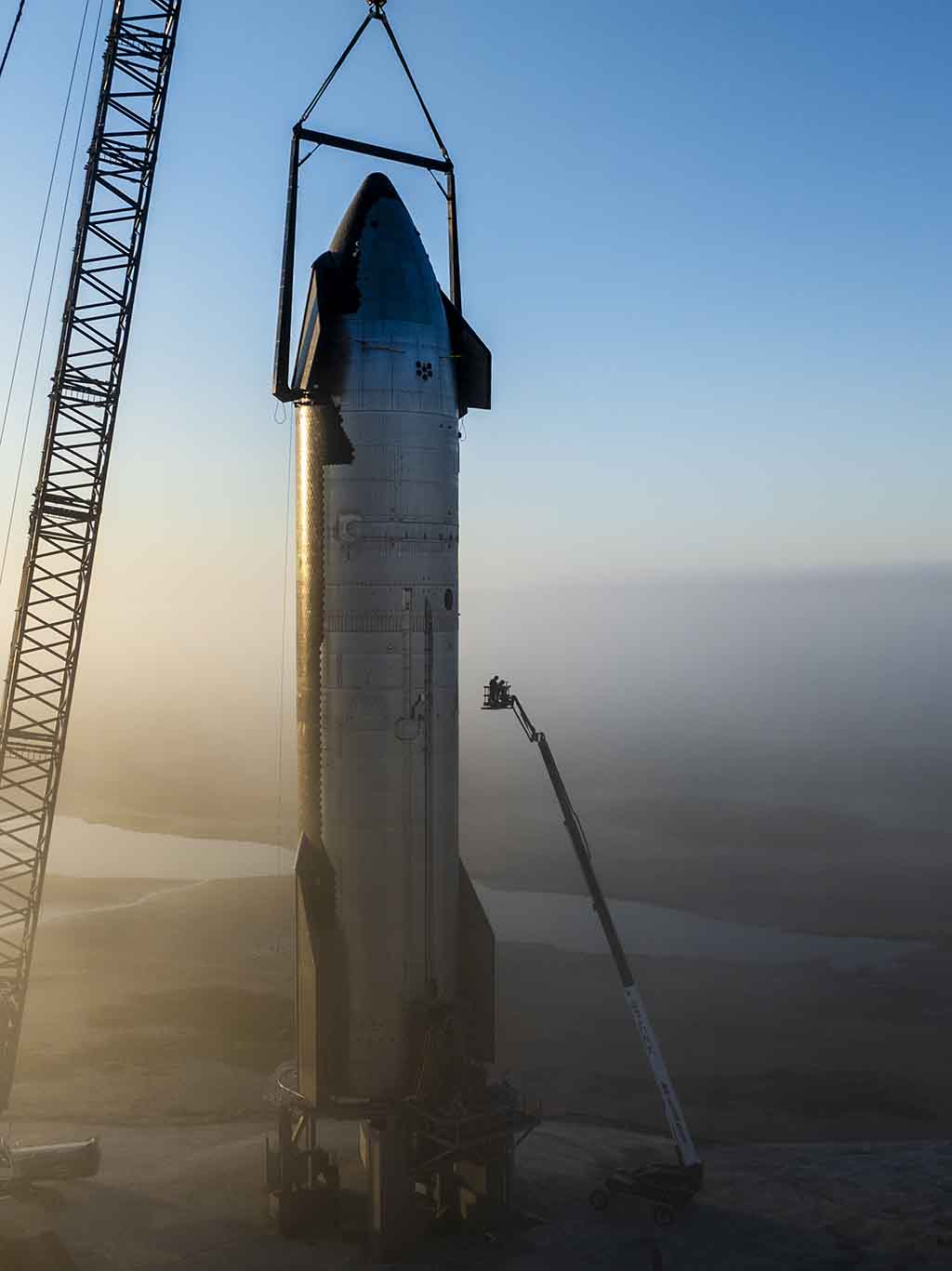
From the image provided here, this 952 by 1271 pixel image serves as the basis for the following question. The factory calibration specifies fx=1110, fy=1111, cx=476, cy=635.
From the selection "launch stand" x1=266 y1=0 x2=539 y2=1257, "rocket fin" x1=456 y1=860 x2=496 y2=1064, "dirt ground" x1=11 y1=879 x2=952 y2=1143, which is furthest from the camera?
"dirt ground" x1=11 y1=879 x2=952 y2=1143

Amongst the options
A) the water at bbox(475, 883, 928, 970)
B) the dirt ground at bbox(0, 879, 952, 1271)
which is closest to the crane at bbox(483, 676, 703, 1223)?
the dirt ground at bbox(0, 879, 952, 1271)

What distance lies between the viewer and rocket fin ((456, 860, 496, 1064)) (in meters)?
26.2

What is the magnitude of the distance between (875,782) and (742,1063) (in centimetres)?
5441

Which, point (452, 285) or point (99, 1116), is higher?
point (452, 285)

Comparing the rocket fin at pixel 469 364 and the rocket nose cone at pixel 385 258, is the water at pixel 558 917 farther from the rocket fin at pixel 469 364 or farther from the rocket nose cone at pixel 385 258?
the rocket nose cone at pixel 385 258

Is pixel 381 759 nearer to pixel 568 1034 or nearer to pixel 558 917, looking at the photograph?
pixel 568 1034

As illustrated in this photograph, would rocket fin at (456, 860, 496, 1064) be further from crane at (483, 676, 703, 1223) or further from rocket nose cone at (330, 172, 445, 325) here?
rocket nose cone at (330, 172, 445, 325)

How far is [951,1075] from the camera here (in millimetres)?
39000

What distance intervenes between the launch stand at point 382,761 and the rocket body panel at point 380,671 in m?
0.04

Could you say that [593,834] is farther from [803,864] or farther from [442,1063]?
[442,1063]

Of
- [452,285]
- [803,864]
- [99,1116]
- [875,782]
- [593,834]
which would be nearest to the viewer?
[452,285]

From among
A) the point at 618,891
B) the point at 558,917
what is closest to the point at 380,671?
the point at 558,917

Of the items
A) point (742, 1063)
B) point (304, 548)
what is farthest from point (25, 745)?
point (742, 1063)

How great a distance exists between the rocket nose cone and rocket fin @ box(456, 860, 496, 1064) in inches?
526
